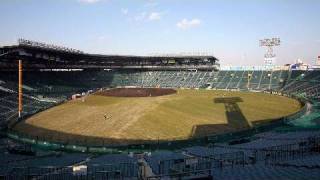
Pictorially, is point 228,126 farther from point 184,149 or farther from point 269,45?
point 269,45

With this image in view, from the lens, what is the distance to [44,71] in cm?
11238

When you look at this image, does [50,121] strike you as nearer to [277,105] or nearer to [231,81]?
[277,105]

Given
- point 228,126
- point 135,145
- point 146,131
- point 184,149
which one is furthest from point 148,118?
point 184,149

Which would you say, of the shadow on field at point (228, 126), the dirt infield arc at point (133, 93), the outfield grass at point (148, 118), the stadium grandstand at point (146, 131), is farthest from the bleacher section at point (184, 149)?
the dirt infield arc at point (133, 93)

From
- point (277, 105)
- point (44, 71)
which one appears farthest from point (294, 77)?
point (44, 71)

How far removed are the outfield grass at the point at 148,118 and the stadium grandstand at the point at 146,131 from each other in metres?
1.58

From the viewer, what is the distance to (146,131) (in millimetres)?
50688

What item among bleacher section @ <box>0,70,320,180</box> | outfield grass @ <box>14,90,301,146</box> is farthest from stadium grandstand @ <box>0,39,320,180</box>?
outfield grass @ <box>14,90,301,146</box>

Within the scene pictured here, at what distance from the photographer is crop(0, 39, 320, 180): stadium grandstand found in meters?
26.3

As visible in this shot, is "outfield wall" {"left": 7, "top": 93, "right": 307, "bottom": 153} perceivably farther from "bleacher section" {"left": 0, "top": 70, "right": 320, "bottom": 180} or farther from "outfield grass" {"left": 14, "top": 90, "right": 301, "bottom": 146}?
"outfield grass" {"left": 14, "top": 90, "right": 301, "bottom": 146}

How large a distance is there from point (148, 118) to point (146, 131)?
759cm

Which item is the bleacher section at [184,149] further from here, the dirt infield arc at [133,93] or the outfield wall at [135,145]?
the dirt infield arc at [133,93]

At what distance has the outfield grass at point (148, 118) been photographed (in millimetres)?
50594

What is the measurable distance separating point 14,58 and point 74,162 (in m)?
67.6
